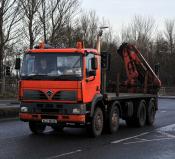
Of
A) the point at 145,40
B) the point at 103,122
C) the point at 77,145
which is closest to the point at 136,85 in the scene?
the point at 103,122

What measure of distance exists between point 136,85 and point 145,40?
63.9 meters

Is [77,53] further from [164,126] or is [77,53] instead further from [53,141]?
[164,126]

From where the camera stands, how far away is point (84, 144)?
43.9 feet

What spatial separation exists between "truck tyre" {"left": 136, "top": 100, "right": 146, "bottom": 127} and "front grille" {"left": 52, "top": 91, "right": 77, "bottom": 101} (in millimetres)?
5194

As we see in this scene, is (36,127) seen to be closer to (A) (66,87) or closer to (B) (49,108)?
(B) (49,108)

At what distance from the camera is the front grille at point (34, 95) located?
47.8ft

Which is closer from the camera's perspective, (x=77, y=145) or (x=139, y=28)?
(x=77, y=145)

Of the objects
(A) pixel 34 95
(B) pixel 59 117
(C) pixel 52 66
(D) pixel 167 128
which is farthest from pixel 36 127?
(D) pixel 167 128

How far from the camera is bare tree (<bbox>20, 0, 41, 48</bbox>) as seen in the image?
45000 mm

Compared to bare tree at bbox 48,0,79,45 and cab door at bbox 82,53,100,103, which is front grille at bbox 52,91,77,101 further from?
bare tree at bbox 48,0,79,45

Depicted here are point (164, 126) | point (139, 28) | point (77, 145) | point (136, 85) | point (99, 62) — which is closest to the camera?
point (77, 145)

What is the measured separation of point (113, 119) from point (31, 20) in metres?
30.1

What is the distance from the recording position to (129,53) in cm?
2170

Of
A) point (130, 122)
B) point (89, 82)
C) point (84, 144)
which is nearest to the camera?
point (84, 144)
